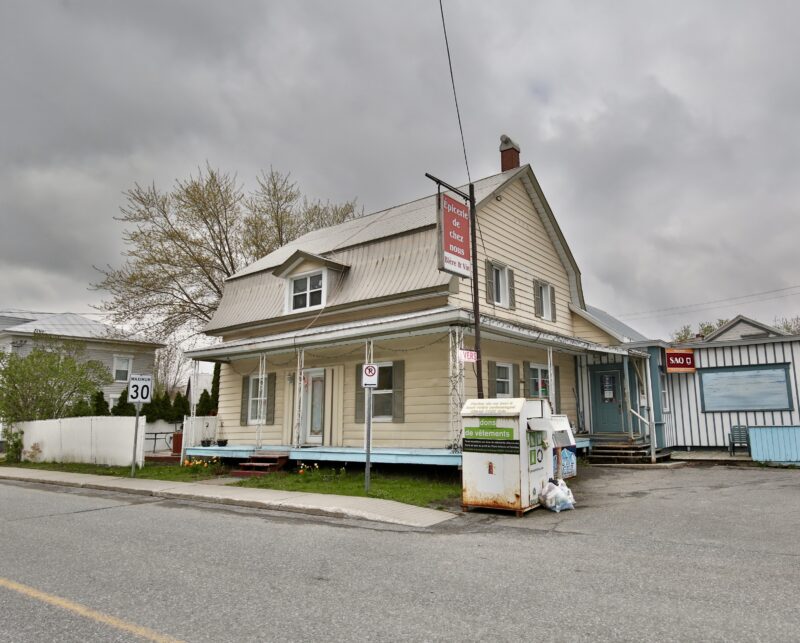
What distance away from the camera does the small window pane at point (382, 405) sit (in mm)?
14716

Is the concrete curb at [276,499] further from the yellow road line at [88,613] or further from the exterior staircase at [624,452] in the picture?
the exterior staircase at [624,452]

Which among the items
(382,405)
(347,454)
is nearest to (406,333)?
(382,405)

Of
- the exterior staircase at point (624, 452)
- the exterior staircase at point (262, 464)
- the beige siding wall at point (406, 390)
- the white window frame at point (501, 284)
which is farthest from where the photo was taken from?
the white window frame at point (501, 284)

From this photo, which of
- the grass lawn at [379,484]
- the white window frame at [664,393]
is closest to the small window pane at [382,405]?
the grass lawn at [379,484]

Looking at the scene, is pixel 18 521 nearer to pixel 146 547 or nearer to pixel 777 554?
pixel 146 547

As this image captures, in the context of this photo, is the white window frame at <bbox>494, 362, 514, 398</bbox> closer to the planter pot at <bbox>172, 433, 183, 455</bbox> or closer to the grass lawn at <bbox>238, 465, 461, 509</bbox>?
the grass lawn at <bbox>238, 465, 461, 509</bbox>

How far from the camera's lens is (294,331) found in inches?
672

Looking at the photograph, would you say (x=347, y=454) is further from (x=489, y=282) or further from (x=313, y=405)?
(x=489, y=282)

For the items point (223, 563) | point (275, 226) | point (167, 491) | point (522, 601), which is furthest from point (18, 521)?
point (275, 226)

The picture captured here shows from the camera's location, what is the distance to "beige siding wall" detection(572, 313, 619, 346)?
19.0m

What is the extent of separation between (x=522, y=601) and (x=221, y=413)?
1600 centimetres

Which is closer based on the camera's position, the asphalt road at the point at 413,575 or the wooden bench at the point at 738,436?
the asphalt road at the point at 413,575

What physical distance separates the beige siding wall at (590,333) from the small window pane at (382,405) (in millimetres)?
8178

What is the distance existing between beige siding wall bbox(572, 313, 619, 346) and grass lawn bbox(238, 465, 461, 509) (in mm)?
8556
